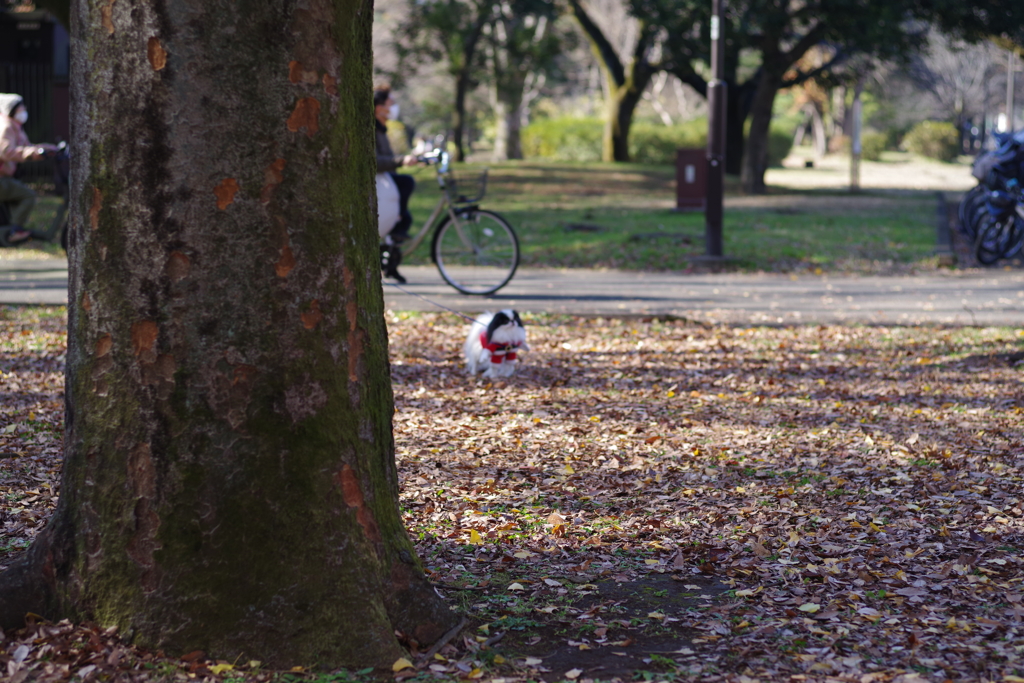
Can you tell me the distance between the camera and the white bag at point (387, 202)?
9.66 m

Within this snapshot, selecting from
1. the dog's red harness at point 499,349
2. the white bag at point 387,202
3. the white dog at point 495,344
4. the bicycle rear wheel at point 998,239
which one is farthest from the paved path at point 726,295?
the dog's red harness at point 499,349

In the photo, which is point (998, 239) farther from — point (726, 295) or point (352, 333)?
point (352, 333)

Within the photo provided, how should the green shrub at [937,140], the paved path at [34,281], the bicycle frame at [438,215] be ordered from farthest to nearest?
the green shrub at [937,140] → the paved path at [34,281] → the bicycle frame at [438,215]

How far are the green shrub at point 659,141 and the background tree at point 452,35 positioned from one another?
24.5 feet

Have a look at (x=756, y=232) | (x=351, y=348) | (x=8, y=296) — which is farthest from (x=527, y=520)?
(x=756, y=232)

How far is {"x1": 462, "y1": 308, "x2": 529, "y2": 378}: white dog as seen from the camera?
7160 mm

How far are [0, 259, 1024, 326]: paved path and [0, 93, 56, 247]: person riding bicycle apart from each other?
577 millimetres

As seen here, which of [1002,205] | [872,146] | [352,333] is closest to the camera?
[352,333]

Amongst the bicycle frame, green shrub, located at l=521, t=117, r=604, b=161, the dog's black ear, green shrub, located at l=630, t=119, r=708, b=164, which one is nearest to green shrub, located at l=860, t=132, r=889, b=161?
green shrub, located at l=630, t=119, r=708, b=164

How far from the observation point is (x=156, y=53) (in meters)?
2.94

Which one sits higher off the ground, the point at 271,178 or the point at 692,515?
the point at 271,178

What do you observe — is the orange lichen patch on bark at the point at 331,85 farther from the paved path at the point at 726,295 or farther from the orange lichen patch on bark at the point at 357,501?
the paved path at the point at 726,295

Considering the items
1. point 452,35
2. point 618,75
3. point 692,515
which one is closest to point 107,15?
point 692,515

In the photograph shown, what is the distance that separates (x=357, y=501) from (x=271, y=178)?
99 centimetres
